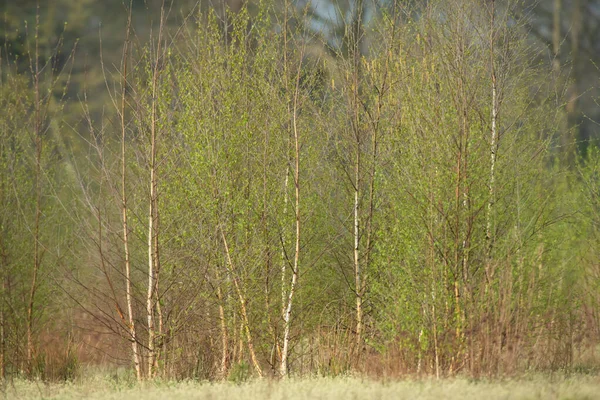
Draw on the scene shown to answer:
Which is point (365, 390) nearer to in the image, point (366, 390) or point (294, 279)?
point (366, 390)

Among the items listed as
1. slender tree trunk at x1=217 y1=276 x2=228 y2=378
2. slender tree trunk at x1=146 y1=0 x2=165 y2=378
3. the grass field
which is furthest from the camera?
slender tree trunk at x1=217 y1=276 x2=228 y2=378

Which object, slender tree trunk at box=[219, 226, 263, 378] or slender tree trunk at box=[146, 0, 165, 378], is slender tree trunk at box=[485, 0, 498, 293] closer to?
slender tree trunk at box=[219, 226, 263, 378]

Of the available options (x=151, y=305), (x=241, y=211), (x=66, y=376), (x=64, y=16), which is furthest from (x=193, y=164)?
(x=64, y=16)

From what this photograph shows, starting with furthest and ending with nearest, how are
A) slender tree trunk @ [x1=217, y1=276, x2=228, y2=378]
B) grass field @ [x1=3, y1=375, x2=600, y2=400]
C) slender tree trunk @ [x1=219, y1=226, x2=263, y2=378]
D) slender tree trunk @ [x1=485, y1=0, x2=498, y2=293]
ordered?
1. slender tree trunk @ [x1=217, y1=276, x2=228, y2=378]
2. slender tree trunk @ [x1=219, y1=226, x2=263, y2=378]
3. slender tree trunk @ [x1=485, y1=0, x2=498, y2=293]
4. grass field @ [x1=3, y1=375, x2=600, y2=400]

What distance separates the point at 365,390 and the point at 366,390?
0.03 m

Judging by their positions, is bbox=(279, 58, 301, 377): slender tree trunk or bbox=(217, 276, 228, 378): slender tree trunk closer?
bbox=(279, 58, 301, 377): slender tree trunk

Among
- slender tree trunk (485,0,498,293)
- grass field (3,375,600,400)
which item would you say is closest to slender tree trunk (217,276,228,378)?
grass field (3,375,600,400)

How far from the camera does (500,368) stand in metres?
9.09

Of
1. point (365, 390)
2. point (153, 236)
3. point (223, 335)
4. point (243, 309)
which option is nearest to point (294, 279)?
point (243, 309)

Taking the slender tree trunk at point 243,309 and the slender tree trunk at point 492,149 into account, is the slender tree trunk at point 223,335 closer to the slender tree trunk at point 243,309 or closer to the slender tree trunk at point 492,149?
the slender tree trunk at point 243,309

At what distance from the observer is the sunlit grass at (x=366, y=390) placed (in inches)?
309

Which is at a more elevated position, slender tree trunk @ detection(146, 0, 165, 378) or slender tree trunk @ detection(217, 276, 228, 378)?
slender tree trunk @ detection(146, 0, 165, 378)

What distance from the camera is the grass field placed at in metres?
7.85

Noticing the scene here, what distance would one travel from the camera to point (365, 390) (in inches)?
323
